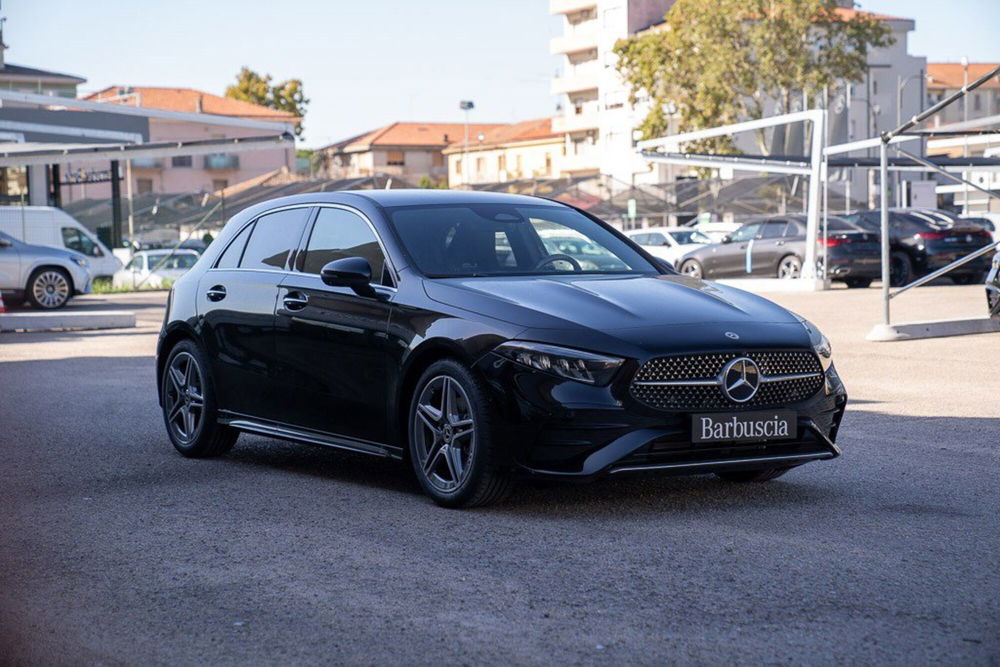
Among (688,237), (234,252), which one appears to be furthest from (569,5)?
(234,252)

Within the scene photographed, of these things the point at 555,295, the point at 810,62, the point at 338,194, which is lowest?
the point at 555,295

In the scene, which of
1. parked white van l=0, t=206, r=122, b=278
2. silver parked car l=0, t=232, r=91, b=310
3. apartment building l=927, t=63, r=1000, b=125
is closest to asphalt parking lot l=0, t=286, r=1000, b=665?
silver parked car l=0, t=232, r=91, b=310

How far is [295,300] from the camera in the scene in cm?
823

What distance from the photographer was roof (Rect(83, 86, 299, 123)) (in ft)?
351

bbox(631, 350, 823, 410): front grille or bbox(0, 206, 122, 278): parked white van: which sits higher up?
bbox(0, 206, 122, 278): parked white van

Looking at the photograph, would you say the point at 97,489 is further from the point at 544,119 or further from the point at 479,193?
the point at 544,119

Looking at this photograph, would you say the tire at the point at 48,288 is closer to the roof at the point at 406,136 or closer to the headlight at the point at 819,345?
the headlight at the point at 819,345

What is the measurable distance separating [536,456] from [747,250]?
2706 centimetres

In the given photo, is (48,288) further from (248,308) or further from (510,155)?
(510,155)

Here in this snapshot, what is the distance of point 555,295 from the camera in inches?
281

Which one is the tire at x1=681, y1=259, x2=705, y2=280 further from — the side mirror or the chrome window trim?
the side mirror

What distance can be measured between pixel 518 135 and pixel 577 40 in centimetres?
2589

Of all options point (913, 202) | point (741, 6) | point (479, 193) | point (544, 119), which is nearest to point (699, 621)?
point (479, 193)

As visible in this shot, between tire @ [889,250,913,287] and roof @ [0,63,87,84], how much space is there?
70753 millimetres
